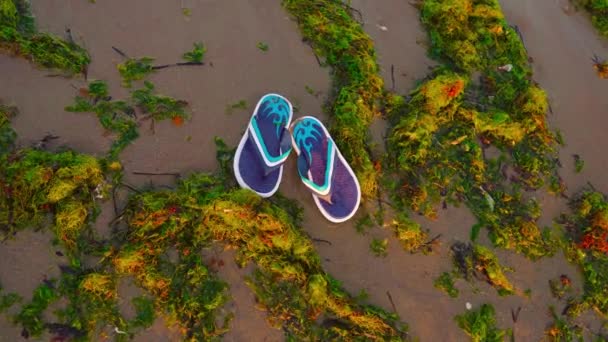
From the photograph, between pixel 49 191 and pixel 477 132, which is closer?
pixel 49 191

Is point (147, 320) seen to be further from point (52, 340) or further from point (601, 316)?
point (601, 316)

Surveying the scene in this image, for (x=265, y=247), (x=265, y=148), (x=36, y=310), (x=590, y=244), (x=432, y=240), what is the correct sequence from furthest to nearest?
(x=590, y=244), (x=432, y=240), (x=265, y=148), (x=265, y=247), (x=36, y=310)

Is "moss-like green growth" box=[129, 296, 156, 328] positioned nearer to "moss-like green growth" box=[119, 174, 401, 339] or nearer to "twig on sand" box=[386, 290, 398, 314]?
"moss-like green growth" box=[119, 174, 401, 339]

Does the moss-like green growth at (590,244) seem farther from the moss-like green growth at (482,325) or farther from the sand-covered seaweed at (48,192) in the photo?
the sand-covered seaweed at (48,192)

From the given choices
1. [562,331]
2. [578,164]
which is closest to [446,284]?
[562,331]

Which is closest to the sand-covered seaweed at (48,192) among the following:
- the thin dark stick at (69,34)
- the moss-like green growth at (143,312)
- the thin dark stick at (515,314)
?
→ the moss-like green growth at (143,312)

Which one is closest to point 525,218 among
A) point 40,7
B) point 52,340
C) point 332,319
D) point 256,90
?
point 332,319

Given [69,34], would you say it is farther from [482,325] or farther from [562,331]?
[562,331]
